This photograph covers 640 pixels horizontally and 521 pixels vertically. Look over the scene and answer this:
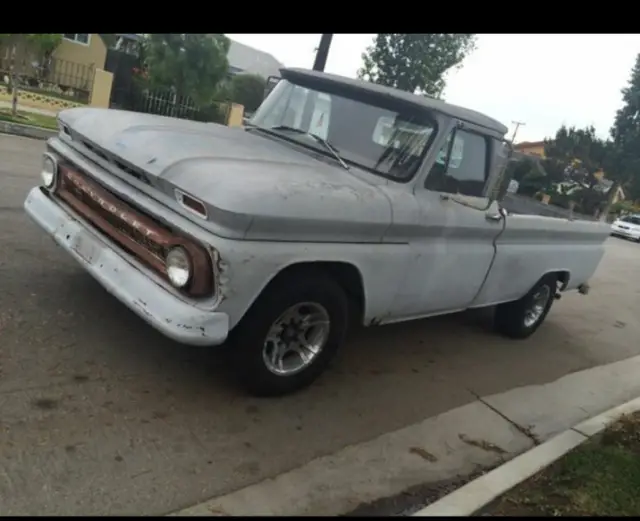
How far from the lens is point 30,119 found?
617 inches

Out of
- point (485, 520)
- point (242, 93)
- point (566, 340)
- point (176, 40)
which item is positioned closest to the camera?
point (485, 520)

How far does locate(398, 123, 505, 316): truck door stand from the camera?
176 inches

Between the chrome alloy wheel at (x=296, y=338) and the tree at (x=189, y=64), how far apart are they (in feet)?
62.3

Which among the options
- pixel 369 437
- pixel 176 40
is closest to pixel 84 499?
pixel 369 437

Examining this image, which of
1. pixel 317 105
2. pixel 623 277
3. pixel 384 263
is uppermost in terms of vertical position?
pixel 317 105

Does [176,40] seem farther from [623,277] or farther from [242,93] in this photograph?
[623,277]

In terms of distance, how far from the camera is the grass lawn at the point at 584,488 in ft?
10.6

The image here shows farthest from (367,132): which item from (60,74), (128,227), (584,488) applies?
(60,74)

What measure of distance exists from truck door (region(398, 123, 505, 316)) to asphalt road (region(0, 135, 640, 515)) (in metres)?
0.68

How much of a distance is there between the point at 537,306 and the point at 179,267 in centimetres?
453

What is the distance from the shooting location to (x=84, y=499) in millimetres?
2777

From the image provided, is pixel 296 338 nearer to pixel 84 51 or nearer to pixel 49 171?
pixel 49 171

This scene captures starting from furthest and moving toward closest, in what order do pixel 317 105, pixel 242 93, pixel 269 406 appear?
pixel 242 93, pixel 317 105, pixel 269 406
